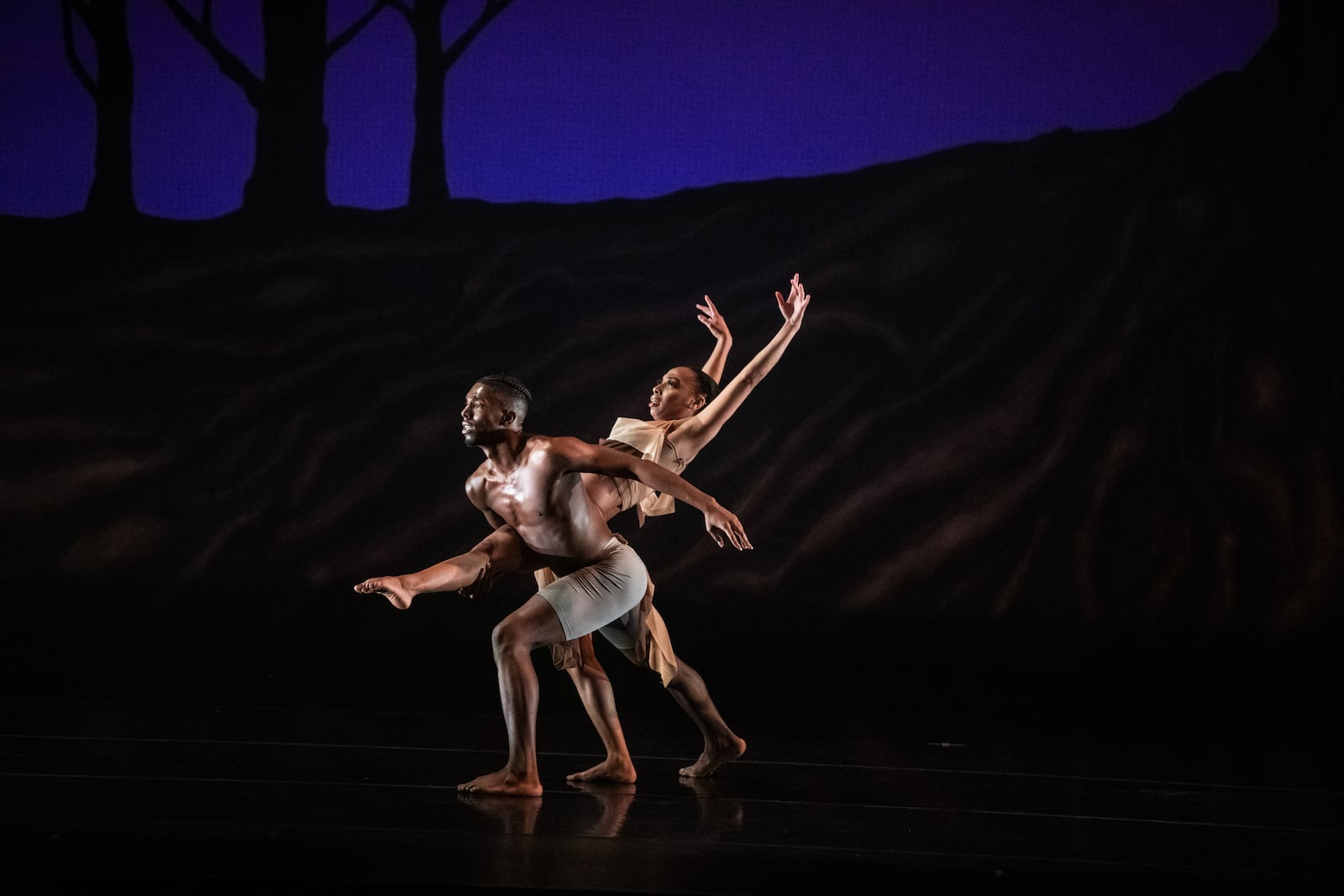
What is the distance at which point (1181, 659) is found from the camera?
7.38 meters

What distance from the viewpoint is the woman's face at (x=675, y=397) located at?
4.68m

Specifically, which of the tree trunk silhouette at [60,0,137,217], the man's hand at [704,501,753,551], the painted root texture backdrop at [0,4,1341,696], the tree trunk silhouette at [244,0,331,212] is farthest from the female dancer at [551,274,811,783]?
the tree trunk silhouette at [60,0,137,217]

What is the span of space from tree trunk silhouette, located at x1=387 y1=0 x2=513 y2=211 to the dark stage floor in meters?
3.07

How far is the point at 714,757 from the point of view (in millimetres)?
4246

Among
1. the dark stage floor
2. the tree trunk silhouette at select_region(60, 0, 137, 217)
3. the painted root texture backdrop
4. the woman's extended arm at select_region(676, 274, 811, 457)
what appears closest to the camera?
the dark stage floor

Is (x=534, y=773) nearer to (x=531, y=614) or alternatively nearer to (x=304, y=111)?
(x=531, y=614)

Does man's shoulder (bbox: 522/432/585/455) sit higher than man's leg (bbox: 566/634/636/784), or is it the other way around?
man's shoulder (bbox: 522/432/585/455)

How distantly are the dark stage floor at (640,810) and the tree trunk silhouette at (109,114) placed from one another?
9.96 feet

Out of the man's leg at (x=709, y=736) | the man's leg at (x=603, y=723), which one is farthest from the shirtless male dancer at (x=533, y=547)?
the man's leg at (x=709, y=736)

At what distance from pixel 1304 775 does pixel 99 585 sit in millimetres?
5810

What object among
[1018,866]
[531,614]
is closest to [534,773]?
[531,614]

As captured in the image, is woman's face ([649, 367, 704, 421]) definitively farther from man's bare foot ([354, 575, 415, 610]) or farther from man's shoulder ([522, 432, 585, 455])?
man's bare foot ([354, 575, 415, 610])

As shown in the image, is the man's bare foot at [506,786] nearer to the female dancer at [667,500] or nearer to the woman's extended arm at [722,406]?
the female dancer at [667,500]

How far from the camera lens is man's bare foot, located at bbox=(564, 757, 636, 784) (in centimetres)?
405
